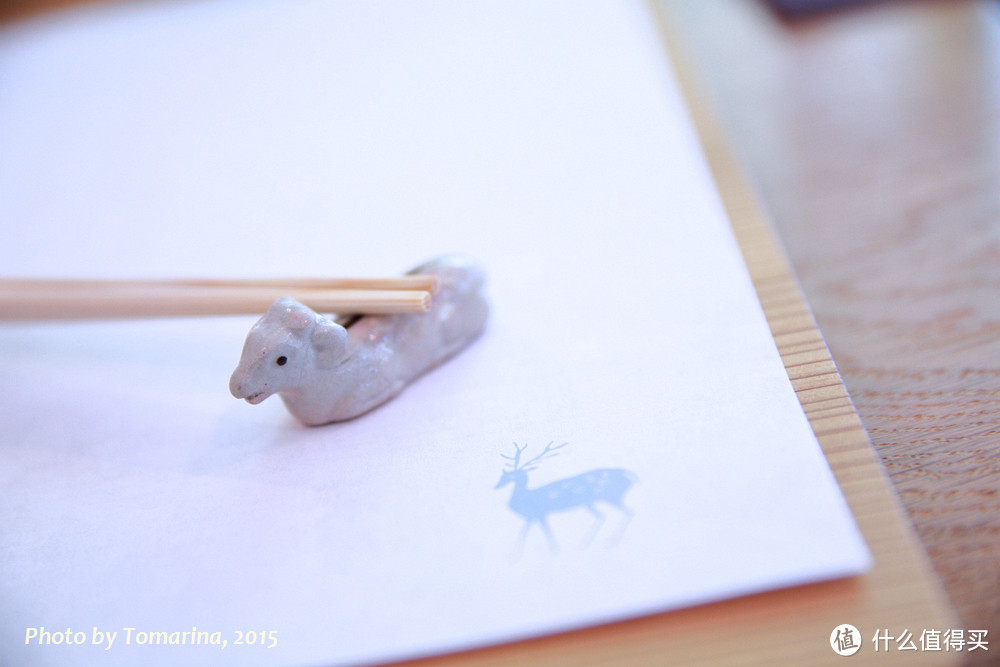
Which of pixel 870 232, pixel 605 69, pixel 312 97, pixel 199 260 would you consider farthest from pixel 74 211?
pixel 870 232

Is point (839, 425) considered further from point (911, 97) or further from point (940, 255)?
→ point (911, 97)

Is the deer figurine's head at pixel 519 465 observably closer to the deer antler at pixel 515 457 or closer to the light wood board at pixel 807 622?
the deer antler at pixel 515 457

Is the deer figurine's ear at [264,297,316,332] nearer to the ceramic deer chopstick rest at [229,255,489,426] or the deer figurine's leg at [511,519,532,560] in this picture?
the ceramic deer chopstick rest at [229,255,489,426]

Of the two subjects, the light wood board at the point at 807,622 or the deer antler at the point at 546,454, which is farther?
the deer antler at the point at 546,454

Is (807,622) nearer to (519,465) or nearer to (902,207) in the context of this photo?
(519,465)

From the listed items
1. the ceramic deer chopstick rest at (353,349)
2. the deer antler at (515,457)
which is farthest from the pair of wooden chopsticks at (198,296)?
the deer antler at (515,457)

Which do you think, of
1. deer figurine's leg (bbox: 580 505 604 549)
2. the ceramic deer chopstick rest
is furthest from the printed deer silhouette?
the ceramic deer chopstick rest
